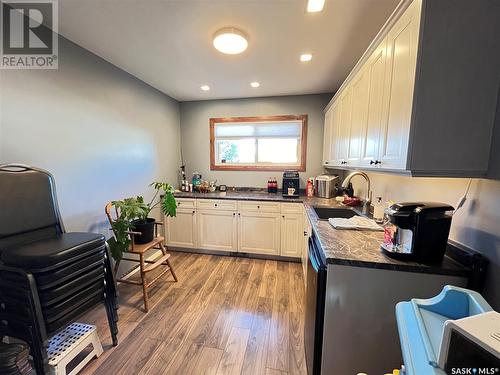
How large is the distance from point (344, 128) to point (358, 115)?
1.42 feet

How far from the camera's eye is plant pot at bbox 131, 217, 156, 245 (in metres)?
2.18

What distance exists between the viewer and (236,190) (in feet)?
12.3

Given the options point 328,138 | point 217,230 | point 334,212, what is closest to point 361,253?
point 334,212

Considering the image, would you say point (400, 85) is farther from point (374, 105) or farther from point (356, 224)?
point (356, 224)

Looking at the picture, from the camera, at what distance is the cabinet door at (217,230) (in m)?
3.16

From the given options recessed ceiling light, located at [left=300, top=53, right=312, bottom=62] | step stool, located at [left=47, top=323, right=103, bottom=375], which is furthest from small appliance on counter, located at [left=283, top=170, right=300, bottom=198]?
step stool, located at [left=47, top=323, right=103, bottom=375]

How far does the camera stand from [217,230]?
3.21 metres

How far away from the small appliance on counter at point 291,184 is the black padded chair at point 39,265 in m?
2.36

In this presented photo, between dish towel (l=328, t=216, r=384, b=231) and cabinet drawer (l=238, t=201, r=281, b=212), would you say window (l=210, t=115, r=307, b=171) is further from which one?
dish towel (l=328, t=216, r=384, b=231)

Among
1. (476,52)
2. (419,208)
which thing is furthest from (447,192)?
(476,52)

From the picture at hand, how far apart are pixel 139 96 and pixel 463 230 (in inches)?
132

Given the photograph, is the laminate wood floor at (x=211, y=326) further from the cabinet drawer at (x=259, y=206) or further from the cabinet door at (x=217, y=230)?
the cabinet drawer at (x=259, y=206)

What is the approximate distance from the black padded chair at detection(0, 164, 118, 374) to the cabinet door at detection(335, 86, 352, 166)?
7.35 feet

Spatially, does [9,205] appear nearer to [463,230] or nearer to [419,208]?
[419,208]
